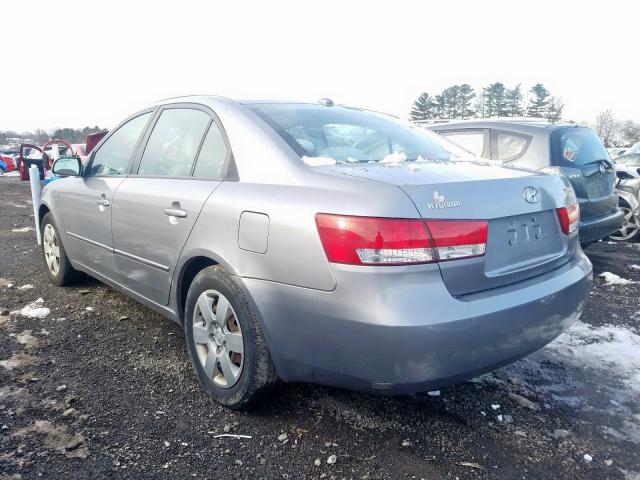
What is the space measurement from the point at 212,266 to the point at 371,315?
99 cm

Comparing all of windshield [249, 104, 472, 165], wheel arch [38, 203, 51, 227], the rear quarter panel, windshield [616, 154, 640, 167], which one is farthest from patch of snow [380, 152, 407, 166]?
windshield [616, 154, 640, 167]

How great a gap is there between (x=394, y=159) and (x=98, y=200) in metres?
2.20

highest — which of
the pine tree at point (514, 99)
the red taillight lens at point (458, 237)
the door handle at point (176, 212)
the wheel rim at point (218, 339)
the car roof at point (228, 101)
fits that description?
the pine tree at point (514, 99)

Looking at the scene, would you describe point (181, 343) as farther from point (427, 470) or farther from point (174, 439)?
point (427, 470)

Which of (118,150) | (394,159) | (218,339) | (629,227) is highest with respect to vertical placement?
(118,150)

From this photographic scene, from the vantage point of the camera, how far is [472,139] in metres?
5.71

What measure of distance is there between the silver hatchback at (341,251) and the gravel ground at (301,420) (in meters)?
0.28

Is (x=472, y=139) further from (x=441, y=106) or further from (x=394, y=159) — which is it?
(x=441, y=106)

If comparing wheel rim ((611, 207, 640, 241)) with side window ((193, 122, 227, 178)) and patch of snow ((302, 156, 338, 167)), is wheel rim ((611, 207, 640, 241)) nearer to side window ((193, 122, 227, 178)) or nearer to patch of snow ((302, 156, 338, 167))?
patch of snow ((302, 156, 338, 167))

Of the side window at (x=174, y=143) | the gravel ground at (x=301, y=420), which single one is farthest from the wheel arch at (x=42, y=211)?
the side window at (x=174, y=143)

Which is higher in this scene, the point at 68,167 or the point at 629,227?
the point at 68,167

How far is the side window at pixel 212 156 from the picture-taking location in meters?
2.69

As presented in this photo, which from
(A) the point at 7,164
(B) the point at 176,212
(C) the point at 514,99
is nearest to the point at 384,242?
(B) the point at 176,212

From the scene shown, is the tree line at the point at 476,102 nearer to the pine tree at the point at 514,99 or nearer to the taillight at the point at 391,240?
the pine tree at the point at 514,99
